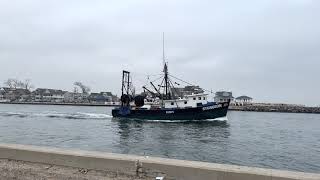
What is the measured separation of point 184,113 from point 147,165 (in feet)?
172

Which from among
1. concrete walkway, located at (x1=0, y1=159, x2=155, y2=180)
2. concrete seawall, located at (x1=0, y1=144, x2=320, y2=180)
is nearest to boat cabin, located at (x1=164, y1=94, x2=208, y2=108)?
concrete seawall, located at (x1=0, y1=144, x2=320, y2=180)

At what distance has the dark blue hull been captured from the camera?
59281 millimetres

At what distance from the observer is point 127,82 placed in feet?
232

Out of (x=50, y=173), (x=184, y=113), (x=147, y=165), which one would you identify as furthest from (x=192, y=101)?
(x=147, y=165)

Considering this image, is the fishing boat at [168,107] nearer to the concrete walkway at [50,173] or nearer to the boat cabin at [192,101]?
the boat cabin at [192,101]

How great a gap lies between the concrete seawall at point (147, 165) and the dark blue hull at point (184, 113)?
51345 mm

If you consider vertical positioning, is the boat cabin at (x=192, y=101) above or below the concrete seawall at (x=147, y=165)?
above

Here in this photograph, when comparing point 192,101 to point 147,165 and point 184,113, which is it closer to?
point 184,113

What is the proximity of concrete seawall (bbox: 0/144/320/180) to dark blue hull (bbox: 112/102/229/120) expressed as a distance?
51.3 m

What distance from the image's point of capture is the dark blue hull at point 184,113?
59281mm

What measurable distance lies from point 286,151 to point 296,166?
6587 millimetres

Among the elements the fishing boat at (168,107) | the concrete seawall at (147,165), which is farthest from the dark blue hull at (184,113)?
the concrete seawall at (147,165)

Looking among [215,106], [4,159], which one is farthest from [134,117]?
[4,159]

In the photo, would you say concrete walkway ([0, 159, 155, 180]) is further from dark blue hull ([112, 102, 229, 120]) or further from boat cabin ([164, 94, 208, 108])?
A: boat cabin ([164, 94, 208, 108])
